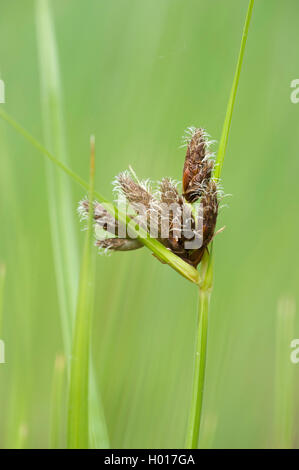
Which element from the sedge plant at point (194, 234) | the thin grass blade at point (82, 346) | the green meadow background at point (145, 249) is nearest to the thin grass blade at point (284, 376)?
the green meadow background at point (145, 249)

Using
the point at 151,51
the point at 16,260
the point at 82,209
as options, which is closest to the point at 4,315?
the point at 16,260

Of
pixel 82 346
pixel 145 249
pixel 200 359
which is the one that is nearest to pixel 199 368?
pixel 200 359

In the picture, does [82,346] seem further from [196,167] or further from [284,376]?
[284,376]

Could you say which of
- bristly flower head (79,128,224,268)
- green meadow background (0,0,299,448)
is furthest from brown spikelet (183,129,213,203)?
green meadow background (0,0,299,448)

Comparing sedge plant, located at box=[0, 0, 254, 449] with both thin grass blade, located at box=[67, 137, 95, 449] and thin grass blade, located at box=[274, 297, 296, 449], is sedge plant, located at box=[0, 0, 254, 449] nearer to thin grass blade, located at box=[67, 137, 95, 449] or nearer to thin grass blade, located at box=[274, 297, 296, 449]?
thin grass blade, located at box=[67, 137, 95, 449]

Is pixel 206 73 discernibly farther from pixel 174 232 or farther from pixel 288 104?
pixel 174 232
